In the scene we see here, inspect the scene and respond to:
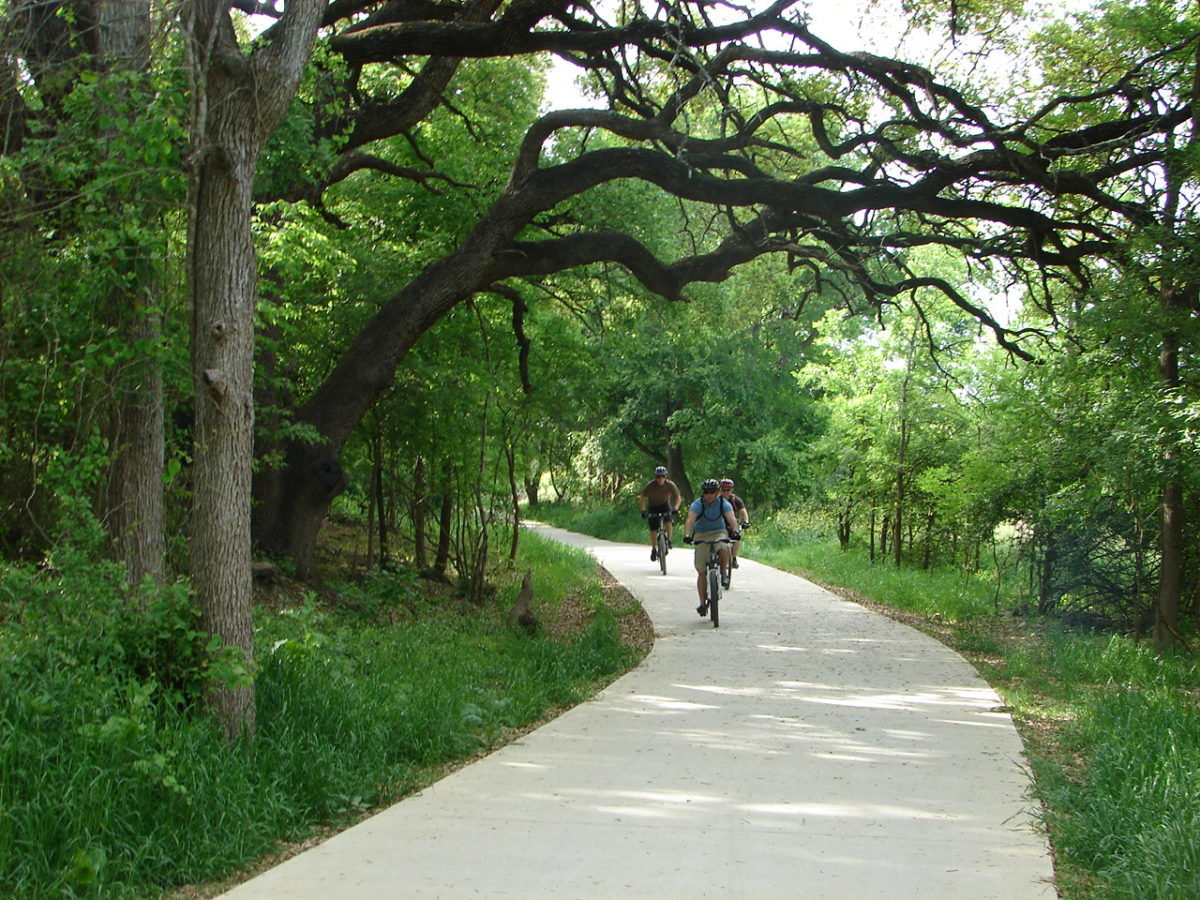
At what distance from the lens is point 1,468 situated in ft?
30.0

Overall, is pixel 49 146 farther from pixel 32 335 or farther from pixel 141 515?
pixel 141 515

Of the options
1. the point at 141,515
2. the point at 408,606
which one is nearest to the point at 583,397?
the point at 408,606

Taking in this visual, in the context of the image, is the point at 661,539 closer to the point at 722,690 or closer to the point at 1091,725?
the point at 722,690

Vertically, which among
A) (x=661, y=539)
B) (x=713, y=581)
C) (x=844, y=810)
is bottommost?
(x=844, y=810)

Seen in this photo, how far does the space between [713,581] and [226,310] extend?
29.8 ft

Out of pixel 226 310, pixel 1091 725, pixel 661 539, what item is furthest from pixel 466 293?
pixel 661 539

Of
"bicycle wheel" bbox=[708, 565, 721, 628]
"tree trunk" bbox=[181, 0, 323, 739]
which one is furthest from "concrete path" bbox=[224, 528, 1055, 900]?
"bicycle wheel" bbox=[708, 565, 721, 628]

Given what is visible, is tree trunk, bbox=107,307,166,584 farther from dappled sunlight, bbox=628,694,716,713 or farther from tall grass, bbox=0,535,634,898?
dappled sunlight, bbox=628,694,716,713

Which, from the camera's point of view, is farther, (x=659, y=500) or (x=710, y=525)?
(x=659, y=500)

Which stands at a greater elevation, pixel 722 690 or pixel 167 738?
pixel 167 738

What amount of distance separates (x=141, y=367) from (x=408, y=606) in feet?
23.6

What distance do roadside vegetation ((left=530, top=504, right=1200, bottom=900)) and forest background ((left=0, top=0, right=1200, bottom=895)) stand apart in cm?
49

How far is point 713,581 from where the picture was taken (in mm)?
14578

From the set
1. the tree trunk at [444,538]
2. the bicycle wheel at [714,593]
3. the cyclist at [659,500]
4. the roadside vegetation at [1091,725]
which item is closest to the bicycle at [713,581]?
the bicycle wheel at [714,593]
